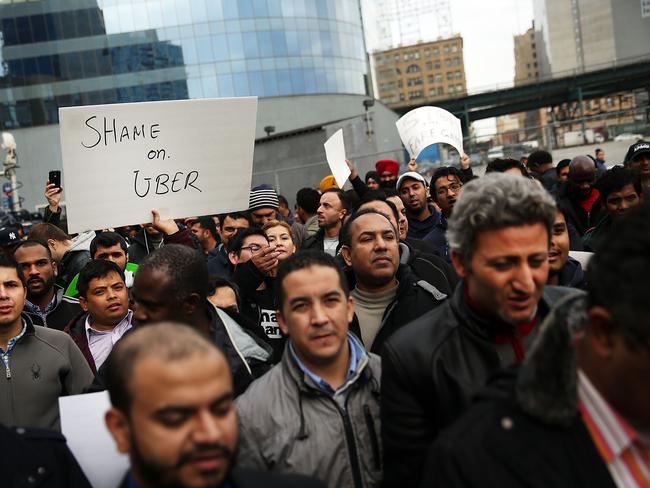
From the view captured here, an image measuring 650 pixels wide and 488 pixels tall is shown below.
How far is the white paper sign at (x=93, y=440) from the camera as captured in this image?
2.27 m

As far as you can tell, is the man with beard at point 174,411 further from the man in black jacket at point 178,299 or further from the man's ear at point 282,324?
the man in black jacket at point 178,299

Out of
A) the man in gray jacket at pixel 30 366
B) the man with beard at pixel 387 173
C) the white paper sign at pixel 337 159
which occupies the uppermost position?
the white paper sign at pixel 337 159

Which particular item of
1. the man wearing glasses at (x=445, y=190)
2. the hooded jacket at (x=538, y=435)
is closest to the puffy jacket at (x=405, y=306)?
the hooded jacket at (x=538, y=435)

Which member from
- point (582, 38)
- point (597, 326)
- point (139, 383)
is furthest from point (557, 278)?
point (582, 38)

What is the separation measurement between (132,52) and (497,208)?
41.6 meters

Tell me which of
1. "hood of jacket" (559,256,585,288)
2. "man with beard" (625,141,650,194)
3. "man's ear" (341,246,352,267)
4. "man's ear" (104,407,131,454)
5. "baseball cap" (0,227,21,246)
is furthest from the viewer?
"man with beard" (625,141,650,194)

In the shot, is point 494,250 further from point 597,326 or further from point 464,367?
point 597,326

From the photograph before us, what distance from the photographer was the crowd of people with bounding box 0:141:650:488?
1322 mm

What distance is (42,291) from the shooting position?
4707 mm

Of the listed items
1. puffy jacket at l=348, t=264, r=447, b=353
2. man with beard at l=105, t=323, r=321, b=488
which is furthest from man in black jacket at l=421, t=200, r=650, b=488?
puffy jacket at l=348, t=264, r=447, b=353

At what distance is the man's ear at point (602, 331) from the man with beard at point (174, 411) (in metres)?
0.90

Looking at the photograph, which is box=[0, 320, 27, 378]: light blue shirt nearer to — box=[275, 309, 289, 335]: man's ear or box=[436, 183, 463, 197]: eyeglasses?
box=[275, 309, 289, 335]: man's ear

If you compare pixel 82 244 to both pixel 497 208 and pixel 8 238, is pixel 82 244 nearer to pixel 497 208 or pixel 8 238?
pixel 8 238

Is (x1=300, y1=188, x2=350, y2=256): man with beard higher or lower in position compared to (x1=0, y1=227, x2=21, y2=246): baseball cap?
lower
